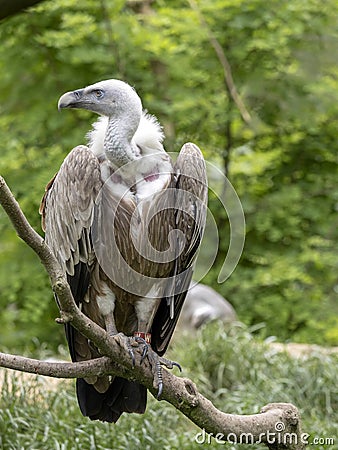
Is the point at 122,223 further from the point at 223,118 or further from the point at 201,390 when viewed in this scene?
the point at 223,118

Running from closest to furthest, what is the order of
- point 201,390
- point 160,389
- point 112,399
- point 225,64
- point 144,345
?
point 160,389 → point 144,345 → point 112,399 → point 201,390 → point 225,64

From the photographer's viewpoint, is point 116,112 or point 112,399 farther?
point 112,399

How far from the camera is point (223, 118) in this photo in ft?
23.0

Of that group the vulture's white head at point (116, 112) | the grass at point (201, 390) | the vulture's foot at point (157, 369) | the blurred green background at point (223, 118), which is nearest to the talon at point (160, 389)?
the vulture's foot at point (157, 369)

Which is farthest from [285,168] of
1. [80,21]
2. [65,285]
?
[65,285]

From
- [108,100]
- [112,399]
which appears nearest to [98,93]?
[108,100]

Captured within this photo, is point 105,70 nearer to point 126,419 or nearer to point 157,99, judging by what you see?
point 157,99

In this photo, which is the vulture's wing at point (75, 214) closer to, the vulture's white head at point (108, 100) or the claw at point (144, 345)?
the vulture's white head at point (108, 100)

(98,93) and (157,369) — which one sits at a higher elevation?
(98,93)

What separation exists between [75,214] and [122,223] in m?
0.18

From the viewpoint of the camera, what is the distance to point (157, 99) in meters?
6.74

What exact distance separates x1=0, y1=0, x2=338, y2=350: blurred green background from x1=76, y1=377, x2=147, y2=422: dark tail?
251 cm

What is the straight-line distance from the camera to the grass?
4.27 meters

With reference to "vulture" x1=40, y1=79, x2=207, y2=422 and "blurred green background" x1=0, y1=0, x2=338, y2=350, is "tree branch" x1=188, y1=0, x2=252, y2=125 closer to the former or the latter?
"blurred green background" x1=0, y1=0, x2=338, y2=350
